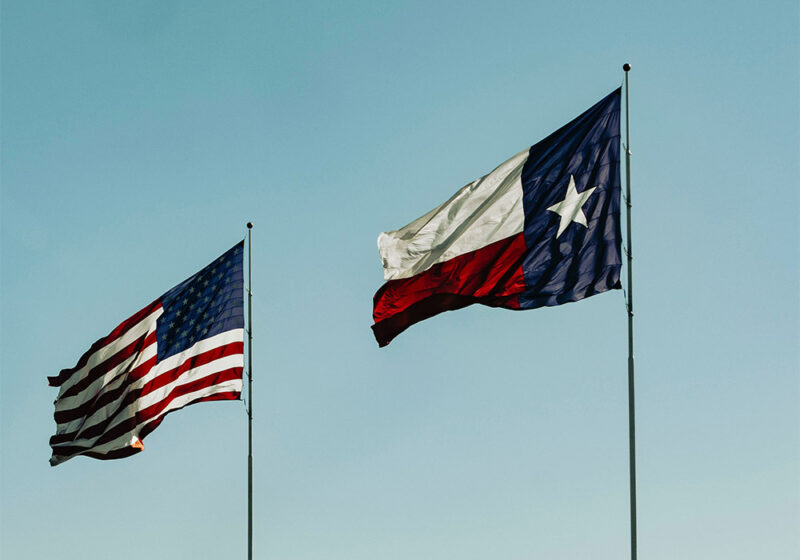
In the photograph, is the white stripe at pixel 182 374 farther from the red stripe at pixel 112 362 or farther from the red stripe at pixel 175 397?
the red stripe at pixel 112 362

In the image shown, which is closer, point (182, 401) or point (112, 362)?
point (182, 401)

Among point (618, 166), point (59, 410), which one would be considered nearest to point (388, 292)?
point (618, 166)

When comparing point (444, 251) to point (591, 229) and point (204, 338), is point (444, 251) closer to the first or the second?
point (591, 229)

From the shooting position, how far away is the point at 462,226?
90.7ft

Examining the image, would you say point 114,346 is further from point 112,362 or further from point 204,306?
point 204,306

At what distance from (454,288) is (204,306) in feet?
26.4

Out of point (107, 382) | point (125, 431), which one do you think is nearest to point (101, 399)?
point (107, 382)

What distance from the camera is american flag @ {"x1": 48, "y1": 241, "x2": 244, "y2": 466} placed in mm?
31328

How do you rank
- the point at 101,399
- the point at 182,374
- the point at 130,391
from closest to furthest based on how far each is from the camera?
the point at 182,374, the point at 130,391, the point at 101,399

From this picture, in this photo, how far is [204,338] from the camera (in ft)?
104

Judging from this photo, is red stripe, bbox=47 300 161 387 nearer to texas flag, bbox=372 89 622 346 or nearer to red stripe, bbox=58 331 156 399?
red stripe, bbox=58 331 156 399

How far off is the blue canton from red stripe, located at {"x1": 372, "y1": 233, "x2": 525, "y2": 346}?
5.60 metres

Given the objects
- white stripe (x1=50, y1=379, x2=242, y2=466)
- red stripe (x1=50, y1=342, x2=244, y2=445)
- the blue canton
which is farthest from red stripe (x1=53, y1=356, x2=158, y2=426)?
white stripe (x1=50, y1=379, x2=242, y2=466)

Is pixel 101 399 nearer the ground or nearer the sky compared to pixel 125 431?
nearer the sky
